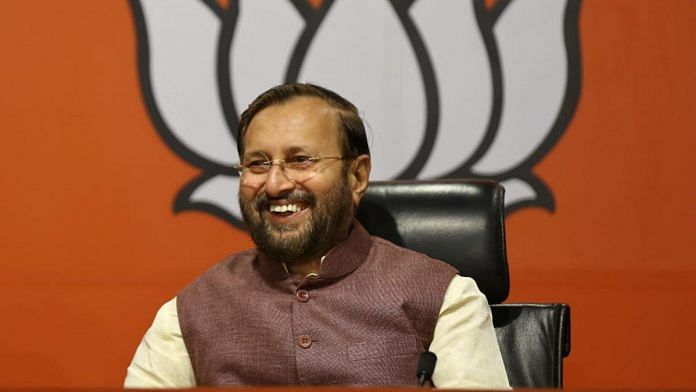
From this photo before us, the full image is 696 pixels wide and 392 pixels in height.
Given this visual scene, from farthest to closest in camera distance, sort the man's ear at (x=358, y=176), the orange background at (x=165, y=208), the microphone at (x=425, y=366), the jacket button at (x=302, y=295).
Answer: the orange background at (x=165, y=208) → the man's ear at (x=358, y=176) → the jacket button at (x=302, y=295) → the microphone at (x=425, y=366)

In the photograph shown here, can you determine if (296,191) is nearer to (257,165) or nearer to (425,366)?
(257,165)

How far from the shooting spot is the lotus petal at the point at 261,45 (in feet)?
7.45

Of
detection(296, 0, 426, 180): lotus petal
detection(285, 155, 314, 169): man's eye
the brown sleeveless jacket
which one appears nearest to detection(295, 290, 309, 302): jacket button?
the brown sleeveless jacket

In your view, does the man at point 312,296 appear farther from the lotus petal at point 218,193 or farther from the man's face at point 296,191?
the lotus petal at point 218,193

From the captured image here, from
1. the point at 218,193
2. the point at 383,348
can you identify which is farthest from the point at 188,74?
the point at 383,348

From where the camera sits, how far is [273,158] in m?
1.62

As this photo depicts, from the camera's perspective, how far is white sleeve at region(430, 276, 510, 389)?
4.84ft

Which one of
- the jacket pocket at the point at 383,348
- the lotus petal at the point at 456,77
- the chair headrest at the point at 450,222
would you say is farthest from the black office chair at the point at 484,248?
the lotus petal at the point at 456,77

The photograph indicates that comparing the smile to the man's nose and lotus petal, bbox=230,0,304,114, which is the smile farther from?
lotus petal, bbox=230,0,304,114

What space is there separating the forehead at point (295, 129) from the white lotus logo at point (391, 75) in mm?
613

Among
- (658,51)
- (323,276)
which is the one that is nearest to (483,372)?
(323,276)

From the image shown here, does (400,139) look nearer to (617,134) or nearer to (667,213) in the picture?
(617,134)

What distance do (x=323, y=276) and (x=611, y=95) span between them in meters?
1.02

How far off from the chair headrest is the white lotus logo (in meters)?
0.52
